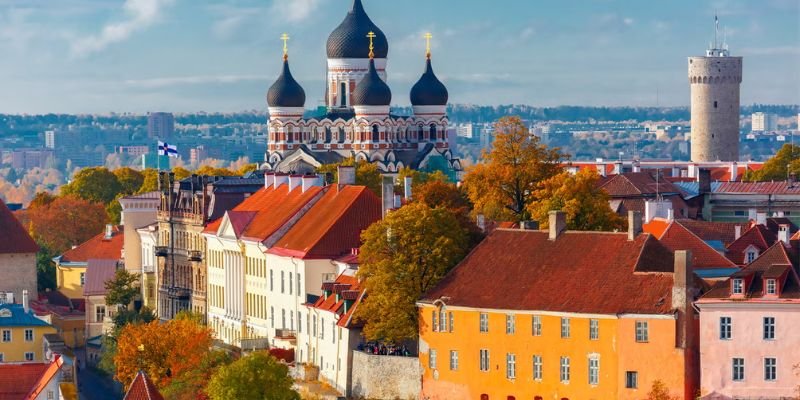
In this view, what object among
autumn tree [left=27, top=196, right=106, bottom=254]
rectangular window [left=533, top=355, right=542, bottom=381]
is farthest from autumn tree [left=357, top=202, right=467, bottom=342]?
autumn tree [left=27, top=196, right=106, bottom=254]

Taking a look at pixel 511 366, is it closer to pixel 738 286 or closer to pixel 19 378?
pixel 738 286

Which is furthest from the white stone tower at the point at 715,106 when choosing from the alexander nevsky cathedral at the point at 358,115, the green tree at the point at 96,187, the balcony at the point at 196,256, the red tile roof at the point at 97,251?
the balcony at the point at 196,256

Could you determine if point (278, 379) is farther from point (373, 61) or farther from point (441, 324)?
point (373, 61)

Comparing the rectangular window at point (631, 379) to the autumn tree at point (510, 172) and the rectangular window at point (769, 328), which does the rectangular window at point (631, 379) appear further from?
the autumn tree at point (510, 172)

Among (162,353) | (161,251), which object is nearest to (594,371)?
(162,353)

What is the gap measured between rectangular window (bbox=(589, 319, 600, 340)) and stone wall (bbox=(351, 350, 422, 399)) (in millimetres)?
7544

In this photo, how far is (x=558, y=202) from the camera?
86.6m

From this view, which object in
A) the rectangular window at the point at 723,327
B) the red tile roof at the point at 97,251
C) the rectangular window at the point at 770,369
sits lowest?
the red tile roof at the point at 97,251

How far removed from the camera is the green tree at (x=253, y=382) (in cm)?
7706

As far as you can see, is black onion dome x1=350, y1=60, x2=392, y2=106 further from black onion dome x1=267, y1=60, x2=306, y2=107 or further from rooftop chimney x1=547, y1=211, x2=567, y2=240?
rooftop chimney x1=547, y1=211, x2=567, y2=240

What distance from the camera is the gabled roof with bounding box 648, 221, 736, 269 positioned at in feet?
251

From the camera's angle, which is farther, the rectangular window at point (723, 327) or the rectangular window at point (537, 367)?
the rectangular window at point (537, 367)

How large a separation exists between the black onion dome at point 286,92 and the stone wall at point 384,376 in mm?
98074

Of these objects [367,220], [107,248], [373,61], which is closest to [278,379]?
[367,220]
